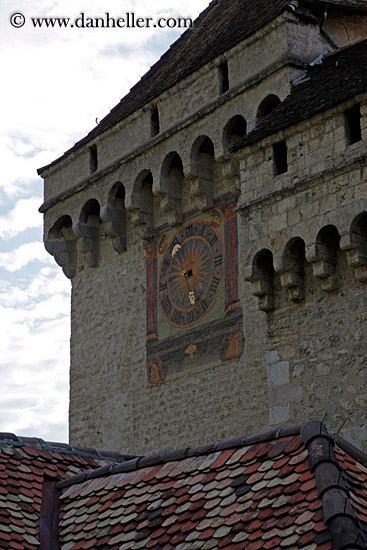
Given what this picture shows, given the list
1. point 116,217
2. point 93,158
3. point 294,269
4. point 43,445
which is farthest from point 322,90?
point 93,158

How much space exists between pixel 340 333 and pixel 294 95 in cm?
315

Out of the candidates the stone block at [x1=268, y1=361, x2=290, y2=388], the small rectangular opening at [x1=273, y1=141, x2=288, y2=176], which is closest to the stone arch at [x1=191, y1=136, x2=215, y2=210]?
the small rectangular opening at [x1=273, y1=141, x2=288, y2=176]

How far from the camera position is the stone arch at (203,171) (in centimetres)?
1641

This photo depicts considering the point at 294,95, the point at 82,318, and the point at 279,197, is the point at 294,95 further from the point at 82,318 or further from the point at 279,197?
the point at 82,318

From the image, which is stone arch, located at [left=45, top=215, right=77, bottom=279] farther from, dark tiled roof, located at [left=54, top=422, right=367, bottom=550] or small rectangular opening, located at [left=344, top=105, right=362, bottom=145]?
dark tiled roof, located at [left=54, top=422, right=367, bottom=550]

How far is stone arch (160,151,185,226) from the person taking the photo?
669 inches

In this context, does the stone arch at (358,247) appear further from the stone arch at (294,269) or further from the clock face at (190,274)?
the clock face at (190,274)

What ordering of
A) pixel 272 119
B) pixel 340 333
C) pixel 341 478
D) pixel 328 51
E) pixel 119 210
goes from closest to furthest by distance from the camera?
1. pixel 341 478
2. pixel 340 333
3. pixel 272 119
4. pixel 328 51
5. pixel 119 210

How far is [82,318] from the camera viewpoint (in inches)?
744

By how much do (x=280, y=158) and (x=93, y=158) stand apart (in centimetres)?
534

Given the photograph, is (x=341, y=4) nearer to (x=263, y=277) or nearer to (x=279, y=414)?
(x=263, y=277)

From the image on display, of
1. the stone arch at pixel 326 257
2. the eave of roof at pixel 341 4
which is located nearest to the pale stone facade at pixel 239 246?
the stone arch at pixel 326 257

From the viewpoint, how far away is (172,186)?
671 inches

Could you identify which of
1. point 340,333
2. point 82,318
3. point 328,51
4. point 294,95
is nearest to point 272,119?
point 294,95
